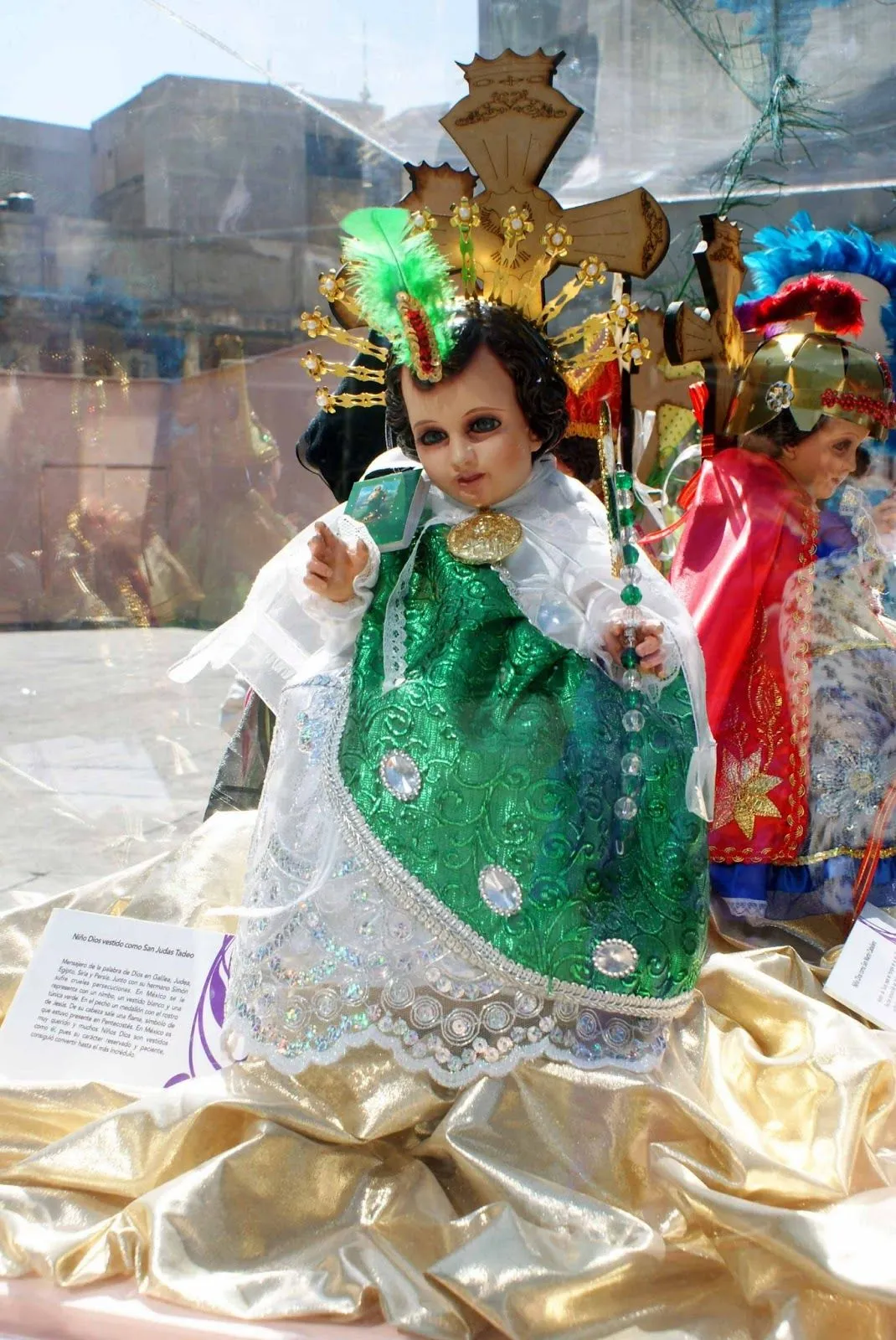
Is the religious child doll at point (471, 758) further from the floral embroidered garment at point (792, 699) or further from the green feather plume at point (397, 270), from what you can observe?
the floral embroidered garment at point (792, 699)

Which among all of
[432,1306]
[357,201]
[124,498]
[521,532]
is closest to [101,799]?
[124,498]

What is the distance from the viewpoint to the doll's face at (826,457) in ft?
7.15

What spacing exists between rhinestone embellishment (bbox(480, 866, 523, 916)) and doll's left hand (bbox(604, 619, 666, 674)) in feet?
1.09

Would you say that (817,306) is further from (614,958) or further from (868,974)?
(614,958)

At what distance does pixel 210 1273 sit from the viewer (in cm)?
142

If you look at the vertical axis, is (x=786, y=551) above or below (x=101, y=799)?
above

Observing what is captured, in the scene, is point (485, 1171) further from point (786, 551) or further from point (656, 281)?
point (656, 281)

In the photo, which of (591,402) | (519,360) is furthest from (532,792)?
(591,402)

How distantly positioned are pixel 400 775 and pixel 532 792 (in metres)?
0.17

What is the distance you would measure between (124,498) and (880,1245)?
265cm

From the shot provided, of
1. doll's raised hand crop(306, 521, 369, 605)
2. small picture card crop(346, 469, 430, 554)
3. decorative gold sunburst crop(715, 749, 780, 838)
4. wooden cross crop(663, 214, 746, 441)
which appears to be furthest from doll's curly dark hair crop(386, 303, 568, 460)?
decorative gold sunburst crop(715, 749, 780, 838)

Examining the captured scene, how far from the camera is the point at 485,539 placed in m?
1.79

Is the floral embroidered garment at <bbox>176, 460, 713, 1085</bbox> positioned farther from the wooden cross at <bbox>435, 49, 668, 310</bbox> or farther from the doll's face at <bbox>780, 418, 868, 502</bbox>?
the doll's face at <bbox>780, 418, 868, 502</bbox>

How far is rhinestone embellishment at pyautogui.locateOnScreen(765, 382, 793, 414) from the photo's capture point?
2.17 metres
